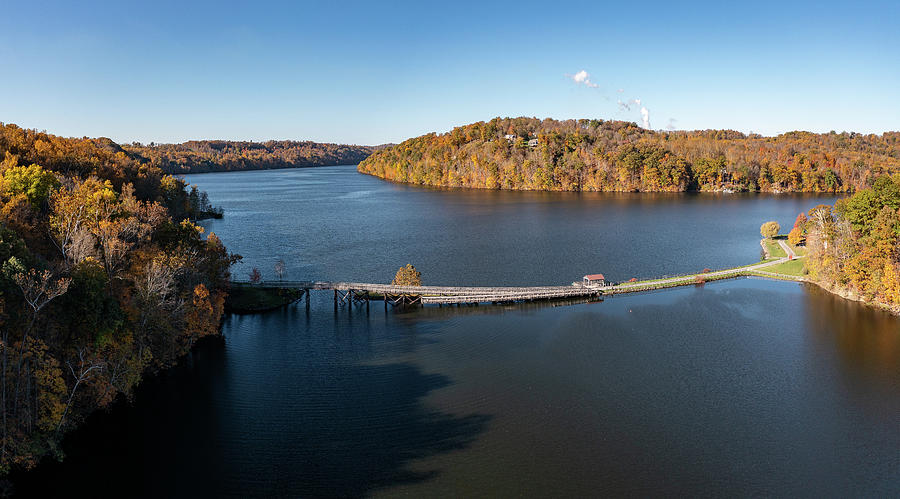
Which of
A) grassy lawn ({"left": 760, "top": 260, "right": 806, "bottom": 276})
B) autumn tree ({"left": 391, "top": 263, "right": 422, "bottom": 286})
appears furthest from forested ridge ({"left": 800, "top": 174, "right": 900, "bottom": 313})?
autumn tree ({"left": 391, "top": 263, "right": 422, "bottom": 286})

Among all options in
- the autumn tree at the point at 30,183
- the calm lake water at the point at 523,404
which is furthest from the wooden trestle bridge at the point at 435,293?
the autumn tree at the point at 30,183

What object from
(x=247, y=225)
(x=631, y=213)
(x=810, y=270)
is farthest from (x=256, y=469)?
(x=631, y=213)

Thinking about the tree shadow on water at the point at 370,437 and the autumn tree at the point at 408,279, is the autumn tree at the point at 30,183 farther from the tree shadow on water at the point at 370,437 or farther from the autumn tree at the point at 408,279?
the autumn tree at the point at 408,279

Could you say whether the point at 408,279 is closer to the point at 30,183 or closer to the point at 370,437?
the point at 370,437

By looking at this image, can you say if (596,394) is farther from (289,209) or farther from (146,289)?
(289,209)

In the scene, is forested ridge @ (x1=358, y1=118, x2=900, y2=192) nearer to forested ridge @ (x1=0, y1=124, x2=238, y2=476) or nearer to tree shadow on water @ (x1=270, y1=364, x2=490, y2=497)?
forested ridge @ (x1=0, y1=124, x2=238, y2=476)

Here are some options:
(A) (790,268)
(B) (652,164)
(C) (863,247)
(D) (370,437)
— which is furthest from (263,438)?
(B) (652,164)
